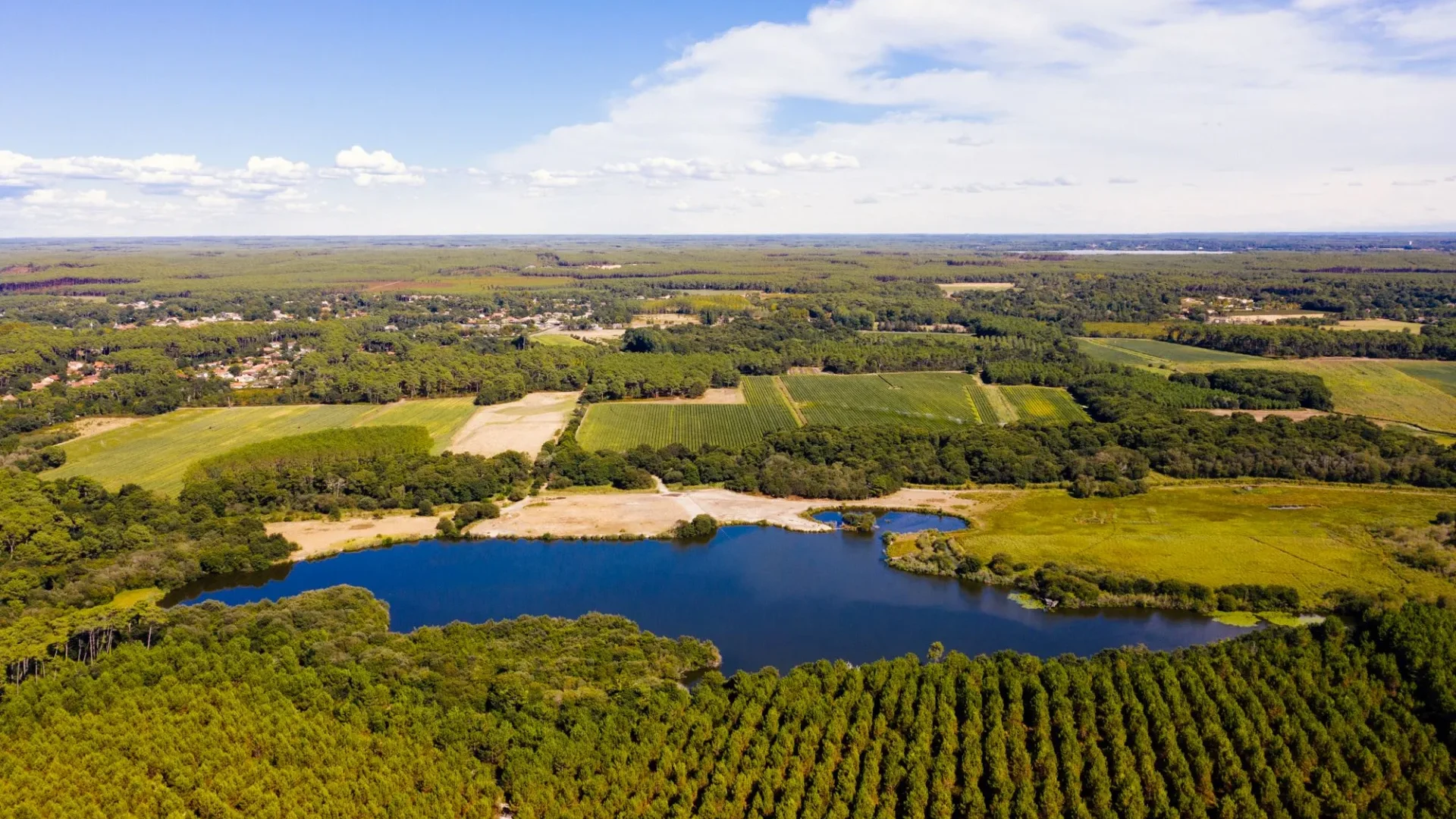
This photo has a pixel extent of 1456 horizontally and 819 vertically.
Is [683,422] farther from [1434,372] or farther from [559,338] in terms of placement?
[1434,372]

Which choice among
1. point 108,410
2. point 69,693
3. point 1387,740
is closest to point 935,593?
point 1387,740

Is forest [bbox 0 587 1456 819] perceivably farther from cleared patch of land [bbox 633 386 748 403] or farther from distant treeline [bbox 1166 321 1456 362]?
distant treeline [bbox 1166 321 1456 362]

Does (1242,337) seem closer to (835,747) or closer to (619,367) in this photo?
(619,367)

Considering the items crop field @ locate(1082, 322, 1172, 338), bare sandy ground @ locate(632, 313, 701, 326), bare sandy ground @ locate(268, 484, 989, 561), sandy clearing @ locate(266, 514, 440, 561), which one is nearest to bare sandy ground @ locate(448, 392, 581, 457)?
bare sandy ground @ locate(268, 484, 989, 561)

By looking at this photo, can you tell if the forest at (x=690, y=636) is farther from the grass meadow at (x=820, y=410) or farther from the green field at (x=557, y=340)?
the green field at (x=557, y=340)

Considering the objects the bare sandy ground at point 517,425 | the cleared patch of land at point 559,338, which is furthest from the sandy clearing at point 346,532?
the cleared patch of land at point 559,338

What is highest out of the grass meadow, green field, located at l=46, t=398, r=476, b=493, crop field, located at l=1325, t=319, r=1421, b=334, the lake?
crop field, located at l=1325, t=319, r=1421, b=334
